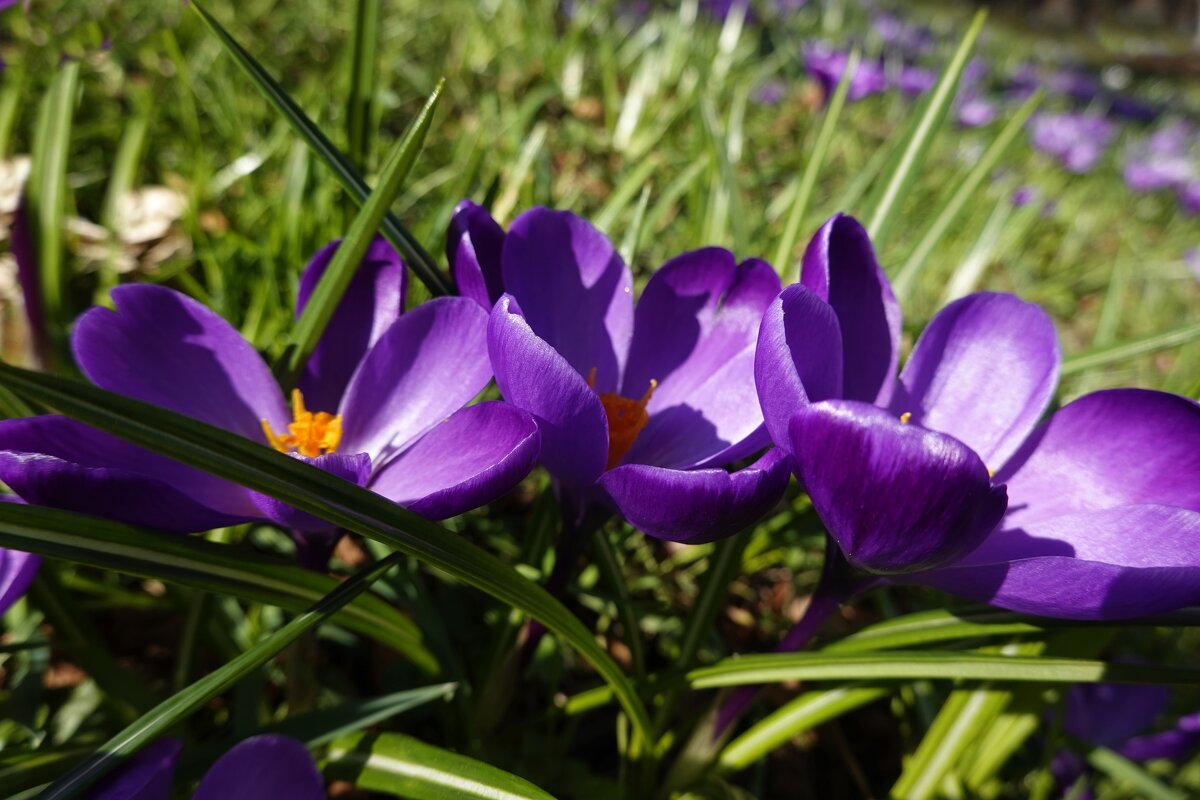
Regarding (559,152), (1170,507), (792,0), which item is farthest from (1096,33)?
(1170,507)

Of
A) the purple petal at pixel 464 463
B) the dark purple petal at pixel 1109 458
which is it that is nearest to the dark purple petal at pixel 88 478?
the purple petal at pixel 464 463

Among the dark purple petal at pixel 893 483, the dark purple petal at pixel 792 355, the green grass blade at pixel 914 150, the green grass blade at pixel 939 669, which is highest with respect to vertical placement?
the green grass blade at pixel 914 150

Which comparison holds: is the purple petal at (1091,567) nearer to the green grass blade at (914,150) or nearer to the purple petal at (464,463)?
the purple petal at (464,463)

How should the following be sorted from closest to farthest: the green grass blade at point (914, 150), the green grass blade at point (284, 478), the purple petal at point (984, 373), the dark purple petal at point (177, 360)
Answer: the green grass blade at point (284, 478) → the dark purple petal at point (177, 360) → the purple petal at point (984, 373) → the green grass blade at point (914, 150)

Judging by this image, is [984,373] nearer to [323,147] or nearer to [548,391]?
[548,391]

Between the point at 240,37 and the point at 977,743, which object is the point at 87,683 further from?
the point at 240,37

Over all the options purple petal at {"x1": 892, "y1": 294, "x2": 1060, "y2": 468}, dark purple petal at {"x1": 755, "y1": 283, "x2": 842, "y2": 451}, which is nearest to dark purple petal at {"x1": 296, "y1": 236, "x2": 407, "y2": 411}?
dark purple petal at {"x1": 755, "y1": 283, "x2": 842, "y2": 451}
